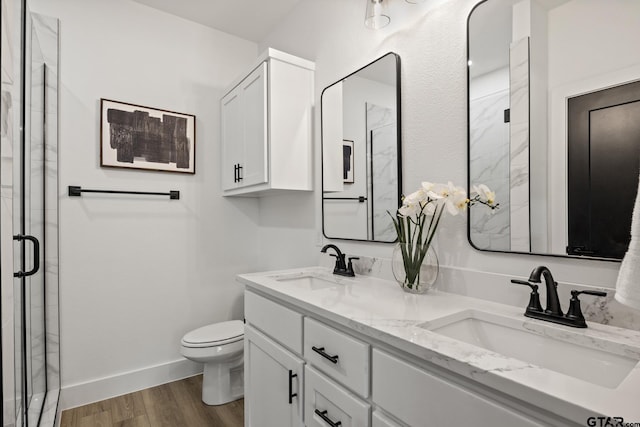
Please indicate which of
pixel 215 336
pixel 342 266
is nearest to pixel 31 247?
pixel 215 336

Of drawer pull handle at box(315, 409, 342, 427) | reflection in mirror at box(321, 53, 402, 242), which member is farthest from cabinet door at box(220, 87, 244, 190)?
drawer pull handle at box(315, 409, 342, 427)

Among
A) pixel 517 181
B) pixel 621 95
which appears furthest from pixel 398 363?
pixel 621 95

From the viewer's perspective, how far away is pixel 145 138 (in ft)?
7.75

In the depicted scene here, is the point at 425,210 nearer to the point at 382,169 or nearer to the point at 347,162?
the point at 382,169

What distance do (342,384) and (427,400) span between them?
33 cm

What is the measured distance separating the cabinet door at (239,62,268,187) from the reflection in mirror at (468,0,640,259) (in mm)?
1156

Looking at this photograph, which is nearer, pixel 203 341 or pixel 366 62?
pixel 366 62

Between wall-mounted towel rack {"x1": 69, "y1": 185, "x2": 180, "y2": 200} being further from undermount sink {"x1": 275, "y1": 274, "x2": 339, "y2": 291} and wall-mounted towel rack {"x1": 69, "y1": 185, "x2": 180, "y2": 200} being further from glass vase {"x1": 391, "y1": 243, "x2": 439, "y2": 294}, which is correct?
glass vase {"x1": 391, "y1": 243, "x2": 439, "y2": 294}

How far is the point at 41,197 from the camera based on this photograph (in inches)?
73.4

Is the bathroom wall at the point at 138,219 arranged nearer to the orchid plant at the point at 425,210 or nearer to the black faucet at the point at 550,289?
the orchid plant at the point at 425,210

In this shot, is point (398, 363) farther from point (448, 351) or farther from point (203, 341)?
point (203, 341)

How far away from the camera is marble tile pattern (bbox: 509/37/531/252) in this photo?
3.73 feet

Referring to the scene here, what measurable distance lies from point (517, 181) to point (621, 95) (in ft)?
1.14

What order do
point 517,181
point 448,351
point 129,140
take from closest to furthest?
1. point 448,351
2. point 517,181
3. point 129,140
